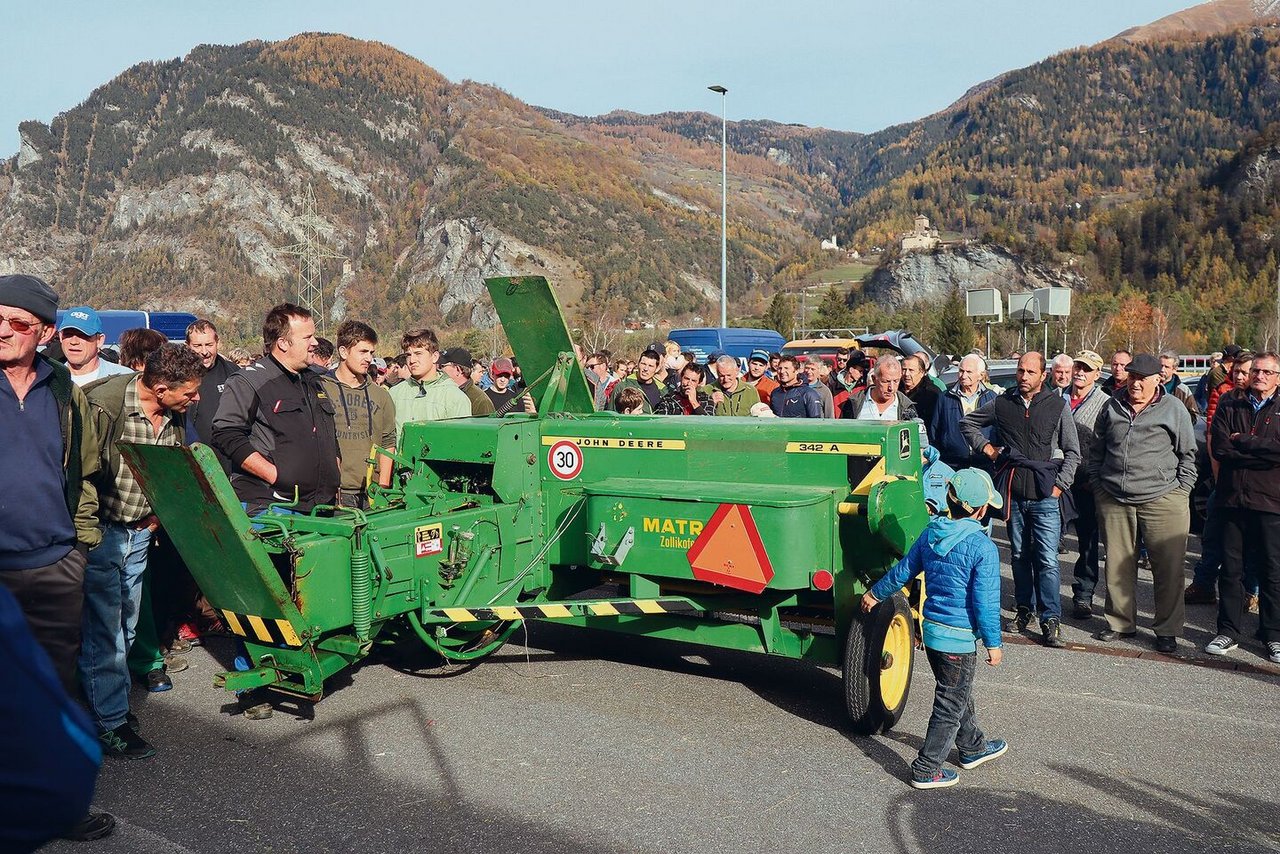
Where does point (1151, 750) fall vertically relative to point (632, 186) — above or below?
below

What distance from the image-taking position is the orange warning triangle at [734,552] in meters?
5.07

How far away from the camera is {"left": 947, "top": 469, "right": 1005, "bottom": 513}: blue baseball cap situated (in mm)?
4566

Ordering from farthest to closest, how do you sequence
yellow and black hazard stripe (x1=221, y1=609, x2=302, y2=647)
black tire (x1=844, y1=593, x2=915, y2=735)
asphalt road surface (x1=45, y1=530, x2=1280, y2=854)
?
black tire (x1=844, y1=593, x2=915, y2=735), yellow and black hazard stripe (x1=221, y1=609, x2=302, y2=647), asphalt road surface (x1=45, y1=530, x2=1280, y2=854)

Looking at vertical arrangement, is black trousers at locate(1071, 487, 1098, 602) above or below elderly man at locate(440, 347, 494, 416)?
below

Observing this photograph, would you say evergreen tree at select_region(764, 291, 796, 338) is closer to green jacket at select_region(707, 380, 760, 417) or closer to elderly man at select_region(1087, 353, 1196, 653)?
green jacket at select_region(707, 380, 760, 417)

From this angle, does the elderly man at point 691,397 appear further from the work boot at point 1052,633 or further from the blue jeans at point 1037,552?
the work boot at point 1052,633

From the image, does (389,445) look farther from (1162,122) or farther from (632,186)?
(1162,122)

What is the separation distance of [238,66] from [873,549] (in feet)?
541

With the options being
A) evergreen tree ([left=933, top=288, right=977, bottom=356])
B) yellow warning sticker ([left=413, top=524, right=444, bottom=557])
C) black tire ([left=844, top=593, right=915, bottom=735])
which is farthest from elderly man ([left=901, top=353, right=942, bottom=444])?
evergreen tree ([left=933, top=288, right=977, bottom=356])

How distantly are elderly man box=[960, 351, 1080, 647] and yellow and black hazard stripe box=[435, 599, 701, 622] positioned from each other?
10.1ft

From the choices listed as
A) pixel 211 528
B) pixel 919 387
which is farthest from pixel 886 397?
pixel 211 528

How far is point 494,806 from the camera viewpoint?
4320 mm

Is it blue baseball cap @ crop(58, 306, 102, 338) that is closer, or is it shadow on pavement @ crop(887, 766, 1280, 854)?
shadow on pavement @ crop(887, 766, 1280, 854)

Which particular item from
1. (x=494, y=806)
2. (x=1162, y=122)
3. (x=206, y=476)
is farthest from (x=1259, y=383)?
(x=1162, y=122)
